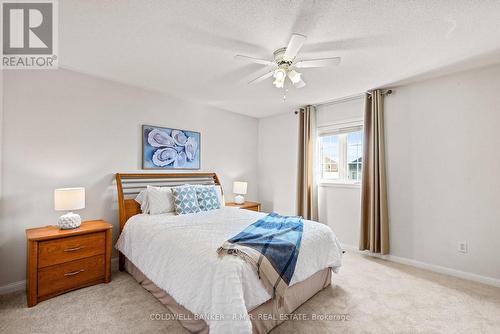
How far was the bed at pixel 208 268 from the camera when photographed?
60.7 inches

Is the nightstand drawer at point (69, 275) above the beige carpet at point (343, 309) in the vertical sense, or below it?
above

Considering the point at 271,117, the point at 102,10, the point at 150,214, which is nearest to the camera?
the point at 102,10

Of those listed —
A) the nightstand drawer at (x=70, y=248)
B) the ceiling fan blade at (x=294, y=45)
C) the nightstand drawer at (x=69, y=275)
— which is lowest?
the nightstand drawer at (x=69, y=275)

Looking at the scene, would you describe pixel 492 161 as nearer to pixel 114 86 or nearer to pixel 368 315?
pixel 368 315

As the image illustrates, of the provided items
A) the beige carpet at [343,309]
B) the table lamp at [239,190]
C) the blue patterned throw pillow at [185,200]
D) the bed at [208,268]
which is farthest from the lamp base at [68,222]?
the table lamp at [239,190]

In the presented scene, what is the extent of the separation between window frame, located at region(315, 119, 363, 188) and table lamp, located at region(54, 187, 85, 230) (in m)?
3.61

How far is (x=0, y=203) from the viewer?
239cm

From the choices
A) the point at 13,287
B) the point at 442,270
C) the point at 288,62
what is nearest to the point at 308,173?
the point at 442,270

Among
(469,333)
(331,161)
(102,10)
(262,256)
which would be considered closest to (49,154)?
(102,10)

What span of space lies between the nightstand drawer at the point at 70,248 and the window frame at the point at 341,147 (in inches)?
138

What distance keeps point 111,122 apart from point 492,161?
15.7 ft

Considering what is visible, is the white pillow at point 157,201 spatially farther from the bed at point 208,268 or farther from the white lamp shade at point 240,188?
the white lamp shade at point 240,188

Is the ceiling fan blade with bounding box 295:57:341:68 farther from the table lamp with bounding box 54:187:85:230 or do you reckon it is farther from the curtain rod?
the table lamp with bounding box 54:187:85:230

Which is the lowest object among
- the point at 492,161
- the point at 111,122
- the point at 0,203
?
the point at 0,203
